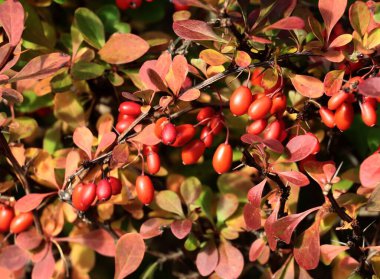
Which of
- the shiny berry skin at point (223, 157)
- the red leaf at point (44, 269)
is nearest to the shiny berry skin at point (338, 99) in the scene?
the shiny berry skin at point (223, 157)

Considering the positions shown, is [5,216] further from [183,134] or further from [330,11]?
[330,11]

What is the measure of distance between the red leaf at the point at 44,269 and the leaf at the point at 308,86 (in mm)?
698

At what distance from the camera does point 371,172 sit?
42.7 inches

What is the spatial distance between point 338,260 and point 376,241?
10 centimetres

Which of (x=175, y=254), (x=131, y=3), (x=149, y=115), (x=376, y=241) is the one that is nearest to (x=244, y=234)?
(x=175, y=254)

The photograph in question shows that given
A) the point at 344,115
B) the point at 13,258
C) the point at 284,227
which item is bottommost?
the point at 13,258

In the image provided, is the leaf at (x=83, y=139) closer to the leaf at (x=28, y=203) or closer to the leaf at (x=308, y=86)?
the leaf at (x=28, y=203)

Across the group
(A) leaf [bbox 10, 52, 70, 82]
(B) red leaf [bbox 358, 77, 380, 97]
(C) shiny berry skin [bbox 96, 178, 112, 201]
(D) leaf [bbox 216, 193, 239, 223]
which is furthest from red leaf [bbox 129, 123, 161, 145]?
(B) red leaf [bbox 358, 77, 380, 97]

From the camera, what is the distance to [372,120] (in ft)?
3.52

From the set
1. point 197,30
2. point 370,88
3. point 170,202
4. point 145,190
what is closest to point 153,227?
point 170,202

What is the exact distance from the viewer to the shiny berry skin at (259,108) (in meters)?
1.11

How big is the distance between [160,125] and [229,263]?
0.39m

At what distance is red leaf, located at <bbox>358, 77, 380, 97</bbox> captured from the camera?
972mm

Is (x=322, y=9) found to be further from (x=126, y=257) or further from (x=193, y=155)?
(x=126, y=257)
